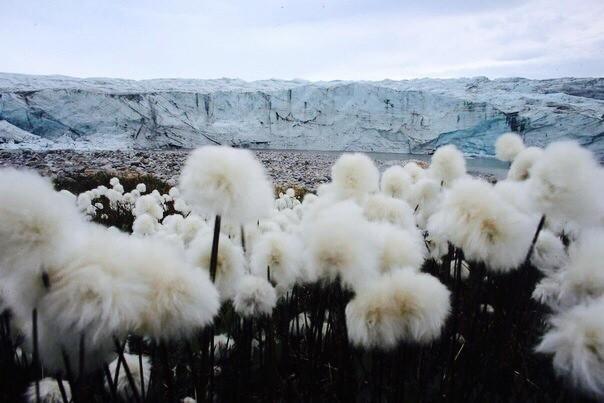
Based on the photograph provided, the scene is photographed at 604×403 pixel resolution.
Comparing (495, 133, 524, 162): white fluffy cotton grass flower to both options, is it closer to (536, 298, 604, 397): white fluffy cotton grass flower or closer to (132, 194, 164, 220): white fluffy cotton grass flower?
(536, 298, 604, 397): white fluffy cotton grass flower

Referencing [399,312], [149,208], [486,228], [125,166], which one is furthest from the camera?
[125,166]

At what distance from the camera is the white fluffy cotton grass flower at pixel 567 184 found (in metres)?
1.75

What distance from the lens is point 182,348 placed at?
90.6 inches

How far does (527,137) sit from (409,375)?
37.4 meters

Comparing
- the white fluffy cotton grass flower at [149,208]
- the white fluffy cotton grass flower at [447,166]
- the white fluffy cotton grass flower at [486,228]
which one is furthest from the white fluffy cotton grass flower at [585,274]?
the white fluffy cotton grass flower at [149,208]

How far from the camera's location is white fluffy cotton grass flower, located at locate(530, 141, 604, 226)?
5.75ft

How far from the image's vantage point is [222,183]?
4.62 feet

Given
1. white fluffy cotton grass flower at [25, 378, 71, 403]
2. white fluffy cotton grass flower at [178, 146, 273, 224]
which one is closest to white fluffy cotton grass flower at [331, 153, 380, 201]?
white fluffy cotton grass flower at [178, 146, 273, 224]

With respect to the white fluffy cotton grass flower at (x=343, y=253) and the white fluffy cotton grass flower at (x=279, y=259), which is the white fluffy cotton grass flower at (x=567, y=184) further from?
the white fluffy cotton grass flower at (x=279, y=259)

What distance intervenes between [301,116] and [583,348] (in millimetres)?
39839

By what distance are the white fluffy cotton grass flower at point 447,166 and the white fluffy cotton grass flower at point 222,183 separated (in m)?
2.61

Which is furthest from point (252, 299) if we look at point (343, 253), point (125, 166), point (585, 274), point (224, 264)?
point (125, 166)

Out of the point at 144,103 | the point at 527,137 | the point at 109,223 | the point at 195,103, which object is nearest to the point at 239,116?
the point at 195,103

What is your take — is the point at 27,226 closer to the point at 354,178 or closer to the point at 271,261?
the point at 271,261
